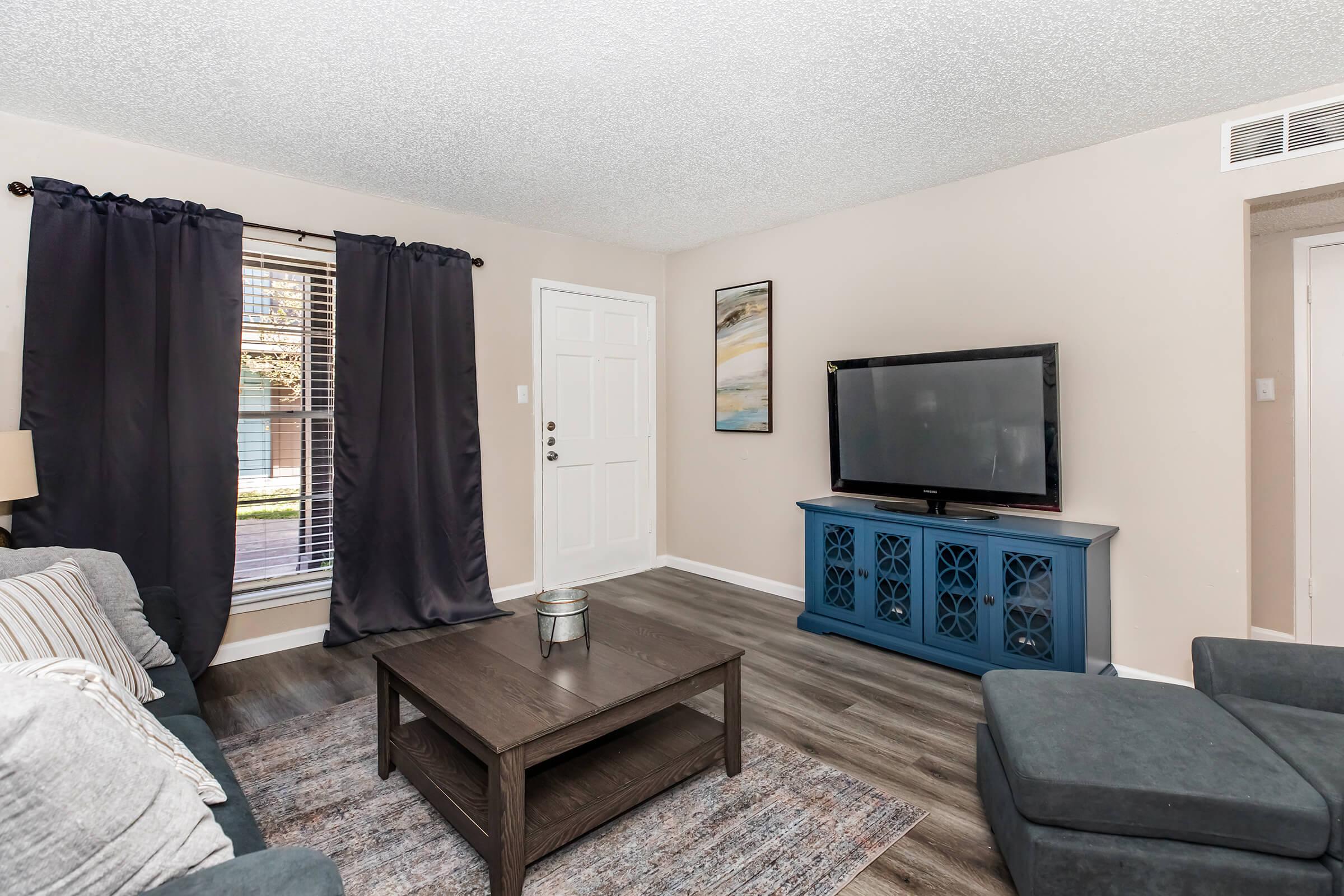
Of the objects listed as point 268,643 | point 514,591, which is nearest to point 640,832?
point 268,643

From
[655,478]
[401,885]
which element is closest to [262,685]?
[401,885]

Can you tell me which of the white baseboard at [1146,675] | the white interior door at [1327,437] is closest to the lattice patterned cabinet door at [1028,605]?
the white baseboard at [1146,675]

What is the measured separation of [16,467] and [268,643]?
4.73 feet

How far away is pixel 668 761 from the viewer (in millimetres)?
2082

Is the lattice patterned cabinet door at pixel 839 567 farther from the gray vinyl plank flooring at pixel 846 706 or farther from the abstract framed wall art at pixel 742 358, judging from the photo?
the abstract framed wall art at pixel 742 358

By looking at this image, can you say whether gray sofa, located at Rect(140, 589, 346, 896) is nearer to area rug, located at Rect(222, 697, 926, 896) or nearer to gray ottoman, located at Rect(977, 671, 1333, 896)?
area rug, located at Rect(222, 697, 926, 896)

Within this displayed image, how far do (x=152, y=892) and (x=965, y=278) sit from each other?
3.73 m

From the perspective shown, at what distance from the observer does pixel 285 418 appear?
3480 mm

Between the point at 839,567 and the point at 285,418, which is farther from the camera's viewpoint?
the point at 839,567

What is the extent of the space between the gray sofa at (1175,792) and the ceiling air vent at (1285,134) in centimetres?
195

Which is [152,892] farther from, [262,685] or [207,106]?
[207,106]

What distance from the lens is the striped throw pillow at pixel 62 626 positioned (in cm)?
152

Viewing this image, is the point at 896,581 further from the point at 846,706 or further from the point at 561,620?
the point at 561,620

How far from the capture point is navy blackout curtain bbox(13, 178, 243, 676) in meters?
2.75
